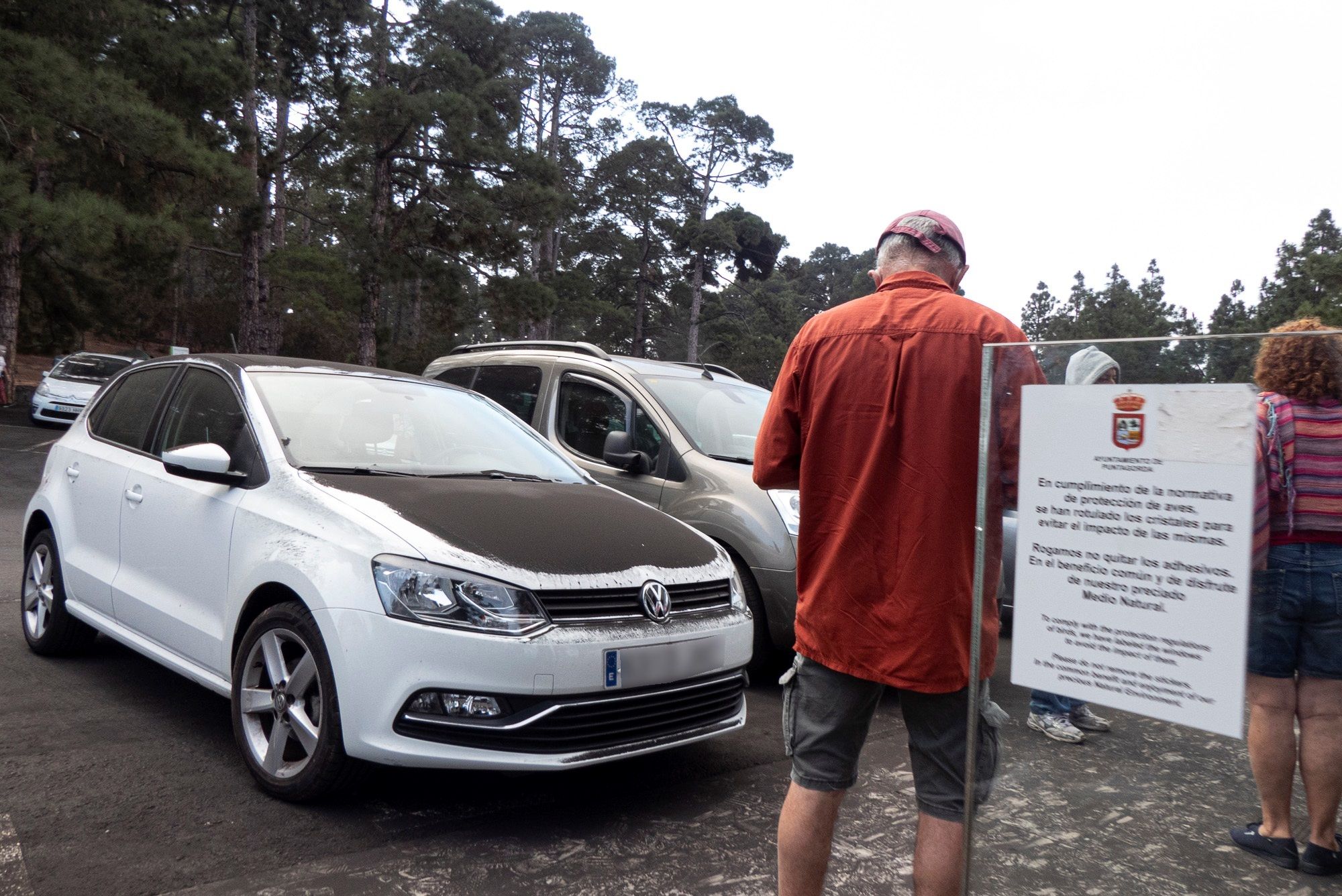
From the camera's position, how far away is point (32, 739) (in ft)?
13.3

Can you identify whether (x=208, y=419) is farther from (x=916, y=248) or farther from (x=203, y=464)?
(x=916, y=248)

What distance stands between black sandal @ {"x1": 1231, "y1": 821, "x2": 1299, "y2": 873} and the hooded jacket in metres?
0.90

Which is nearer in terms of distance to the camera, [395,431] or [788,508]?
[395,431]

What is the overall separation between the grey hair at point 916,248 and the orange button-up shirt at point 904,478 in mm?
62

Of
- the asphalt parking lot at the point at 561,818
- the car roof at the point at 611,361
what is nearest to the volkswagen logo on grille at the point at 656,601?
the asphalt parking lot at the point at 561,818

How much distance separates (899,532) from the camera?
2361 millimetres

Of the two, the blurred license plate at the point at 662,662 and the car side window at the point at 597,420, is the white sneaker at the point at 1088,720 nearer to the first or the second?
the blurred license plate at the point at 662,662

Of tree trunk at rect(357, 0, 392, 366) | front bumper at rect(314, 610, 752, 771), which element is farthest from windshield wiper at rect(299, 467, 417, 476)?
tree trunk at rect(357, 0, 392, 366)

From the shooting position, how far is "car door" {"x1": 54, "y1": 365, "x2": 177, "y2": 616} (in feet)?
15.6

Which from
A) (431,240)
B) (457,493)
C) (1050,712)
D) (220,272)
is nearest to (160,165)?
(431,240)

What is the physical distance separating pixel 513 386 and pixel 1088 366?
5.58 m

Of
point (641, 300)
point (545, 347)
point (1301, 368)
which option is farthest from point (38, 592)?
point (641, 300)

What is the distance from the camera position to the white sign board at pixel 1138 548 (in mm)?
1867

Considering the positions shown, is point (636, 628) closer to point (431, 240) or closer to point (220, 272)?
point (431, 240)
